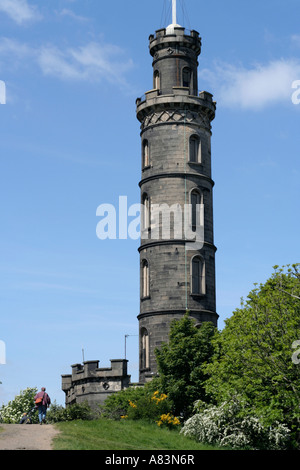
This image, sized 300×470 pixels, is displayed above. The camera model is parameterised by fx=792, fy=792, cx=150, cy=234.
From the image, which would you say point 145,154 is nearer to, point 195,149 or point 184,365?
point 195,149

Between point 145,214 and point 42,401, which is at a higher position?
point 145,214

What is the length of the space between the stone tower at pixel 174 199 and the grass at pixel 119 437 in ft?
49.8

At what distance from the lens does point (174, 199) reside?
54594 millimetres

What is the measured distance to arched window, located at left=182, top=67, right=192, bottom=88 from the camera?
58.5 meters

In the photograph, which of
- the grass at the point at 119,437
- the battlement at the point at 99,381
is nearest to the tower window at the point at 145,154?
the battlement at the point at 99,381

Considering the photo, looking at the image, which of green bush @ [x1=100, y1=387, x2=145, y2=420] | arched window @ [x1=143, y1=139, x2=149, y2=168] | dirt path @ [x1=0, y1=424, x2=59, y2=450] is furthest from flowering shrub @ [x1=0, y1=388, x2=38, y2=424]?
dirt path @ [x1=0, y1=424, x2=59, y2=450]

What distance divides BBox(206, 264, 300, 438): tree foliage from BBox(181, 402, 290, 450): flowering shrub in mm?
574

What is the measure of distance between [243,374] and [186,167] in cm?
2116

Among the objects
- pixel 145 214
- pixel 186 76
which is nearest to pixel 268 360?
pixel 145 214

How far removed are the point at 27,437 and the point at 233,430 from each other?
12.2 m

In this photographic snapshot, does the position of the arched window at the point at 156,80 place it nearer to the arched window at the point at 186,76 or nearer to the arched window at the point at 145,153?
the arched window at the point at 186,76
